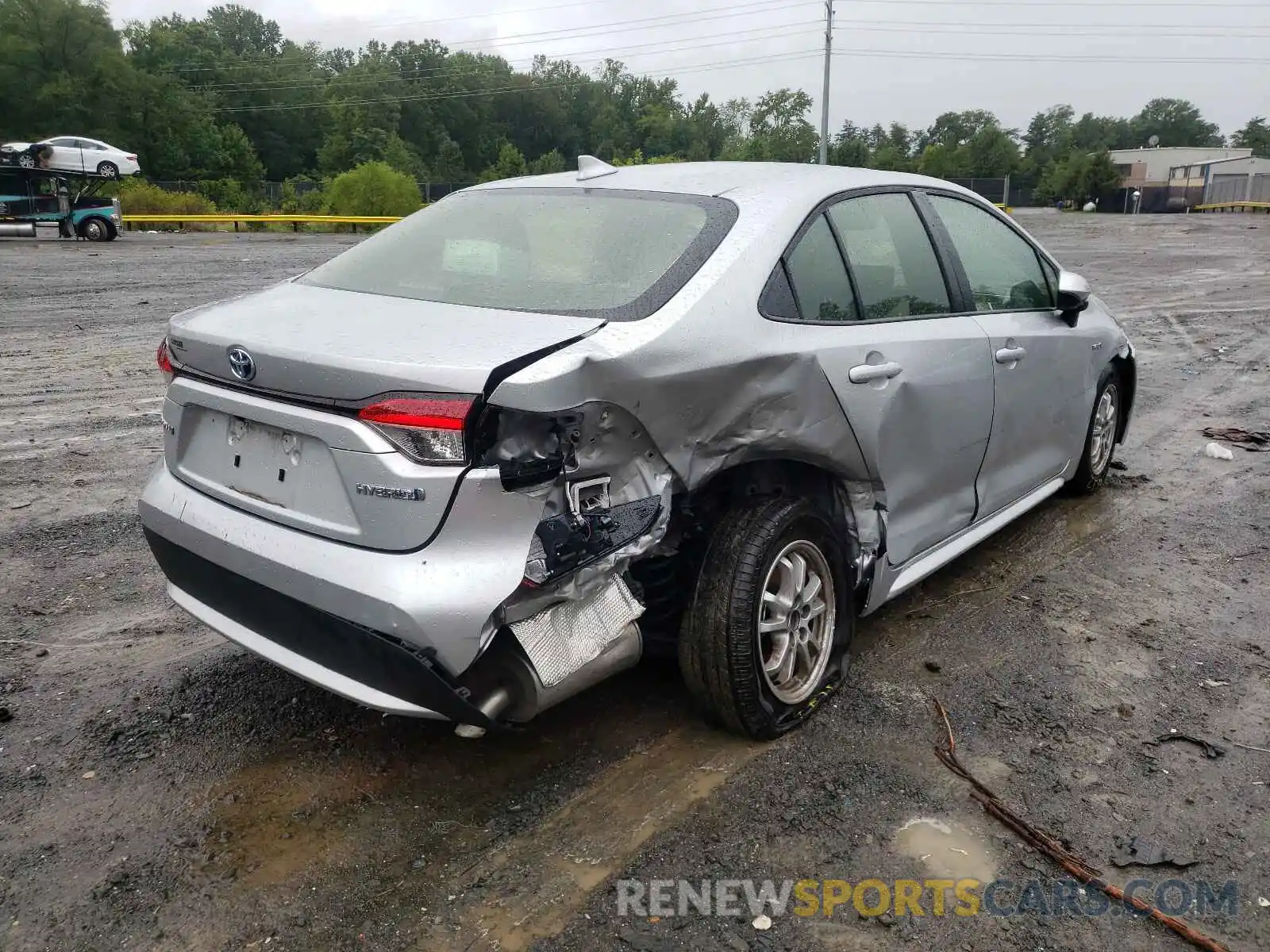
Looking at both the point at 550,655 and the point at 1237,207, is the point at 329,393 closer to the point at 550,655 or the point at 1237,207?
the point at 550,655

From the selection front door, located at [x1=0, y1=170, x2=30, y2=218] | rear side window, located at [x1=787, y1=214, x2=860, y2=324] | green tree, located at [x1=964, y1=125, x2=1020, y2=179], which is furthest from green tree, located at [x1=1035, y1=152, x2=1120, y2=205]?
rear side window, located at [x1=787, y1=214, x2=860, y2=324]

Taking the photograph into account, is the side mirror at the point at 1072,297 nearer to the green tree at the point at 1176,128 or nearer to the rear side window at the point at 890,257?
the rear side window at the point at 890,257

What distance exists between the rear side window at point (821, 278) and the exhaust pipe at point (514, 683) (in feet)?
4.12

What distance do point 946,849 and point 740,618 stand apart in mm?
819

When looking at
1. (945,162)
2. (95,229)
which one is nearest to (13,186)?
(95,229)

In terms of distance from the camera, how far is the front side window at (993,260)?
4082 millimetres

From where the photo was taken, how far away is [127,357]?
9.45 metres

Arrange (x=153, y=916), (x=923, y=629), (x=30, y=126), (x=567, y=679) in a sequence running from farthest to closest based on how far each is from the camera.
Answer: (x=30, y=126) < (x=923, y=629) < (x=567, y=679) < (x=153, y=916)

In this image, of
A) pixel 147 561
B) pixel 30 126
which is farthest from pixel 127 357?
pixel 30 126

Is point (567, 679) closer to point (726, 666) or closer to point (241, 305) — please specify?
point (726, 666)

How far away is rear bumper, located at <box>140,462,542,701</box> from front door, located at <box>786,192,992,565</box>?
47.8 inches

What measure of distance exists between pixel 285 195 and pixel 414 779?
222ft

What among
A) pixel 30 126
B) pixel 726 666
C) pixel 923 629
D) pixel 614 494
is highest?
pixel 30 126

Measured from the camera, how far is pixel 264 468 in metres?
2.72
